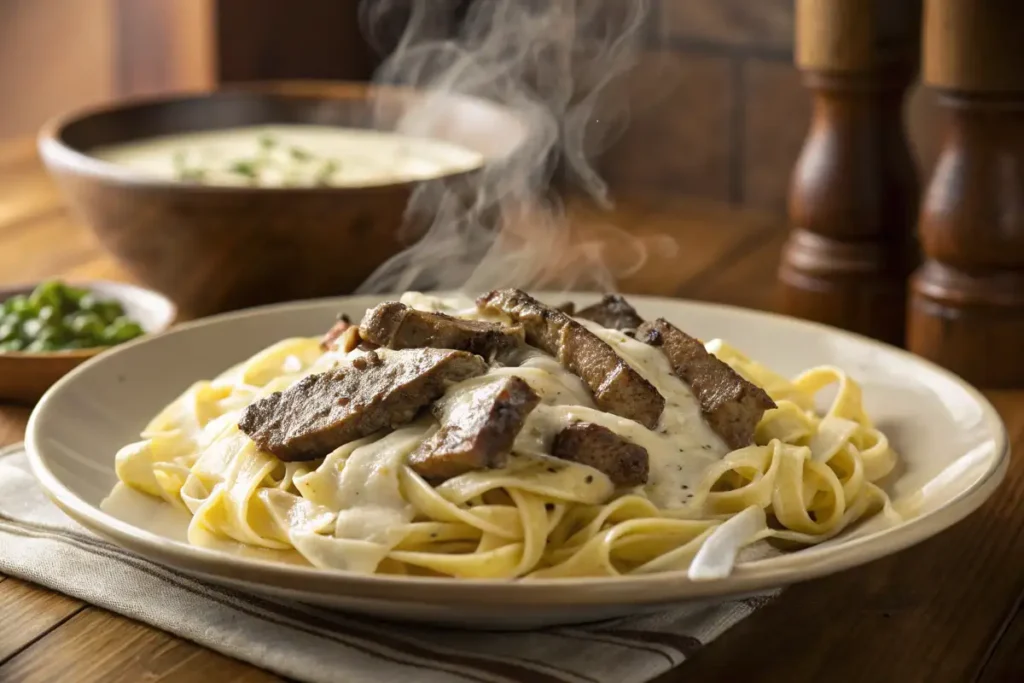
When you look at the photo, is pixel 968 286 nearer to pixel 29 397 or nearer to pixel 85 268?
pixel 29 397

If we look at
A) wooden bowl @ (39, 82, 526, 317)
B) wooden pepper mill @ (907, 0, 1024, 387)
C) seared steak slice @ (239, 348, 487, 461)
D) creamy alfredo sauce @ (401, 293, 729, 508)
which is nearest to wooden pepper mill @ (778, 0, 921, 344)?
wooden pepper mill @ (907, 0, 1024, 387)

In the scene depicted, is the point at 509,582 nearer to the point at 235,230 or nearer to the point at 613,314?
the point at 613,314

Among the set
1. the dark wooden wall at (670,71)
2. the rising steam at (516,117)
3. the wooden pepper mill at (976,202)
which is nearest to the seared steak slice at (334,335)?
the rising steam at (516,117)

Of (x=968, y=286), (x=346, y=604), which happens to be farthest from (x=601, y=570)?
(x=968, y=286)

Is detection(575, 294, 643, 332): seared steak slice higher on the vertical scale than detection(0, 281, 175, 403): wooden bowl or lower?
higher

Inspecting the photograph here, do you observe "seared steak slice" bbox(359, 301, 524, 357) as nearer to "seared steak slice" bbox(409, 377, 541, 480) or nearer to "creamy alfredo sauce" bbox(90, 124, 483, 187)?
"seared steak slice" bbox(409, 377, 541, 480)
